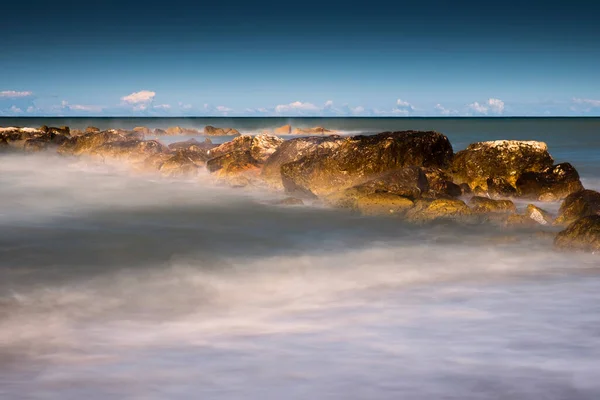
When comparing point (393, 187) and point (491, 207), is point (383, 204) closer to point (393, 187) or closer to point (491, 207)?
point (393, 187)

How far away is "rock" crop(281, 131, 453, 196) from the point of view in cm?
1354

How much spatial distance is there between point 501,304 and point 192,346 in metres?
3.29

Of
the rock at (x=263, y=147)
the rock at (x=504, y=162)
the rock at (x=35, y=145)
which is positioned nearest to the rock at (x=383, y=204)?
the rock at (x=504, y=162)

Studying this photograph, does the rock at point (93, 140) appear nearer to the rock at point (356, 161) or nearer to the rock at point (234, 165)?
the rock at point (234, 165)

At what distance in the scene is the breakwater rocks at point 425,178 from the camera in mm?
10797

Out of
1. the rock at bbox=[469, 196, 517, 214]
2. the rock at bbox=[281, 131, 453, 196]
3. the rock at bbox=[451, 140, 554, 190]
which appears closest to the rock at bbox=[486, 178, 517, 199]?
the rock at bbox=[451, 140, 554, 190]

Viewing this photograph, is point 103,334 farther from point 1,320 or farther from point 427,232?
point 427,232

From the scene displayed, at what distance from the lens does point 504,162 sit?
1421cm

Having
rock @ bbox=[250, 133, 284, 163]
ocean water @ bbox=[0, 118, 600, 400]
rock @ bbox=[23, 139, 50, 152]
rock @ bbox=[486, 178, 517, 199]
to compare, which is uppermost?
rock @ bbox=[250, 133, 284, 163]

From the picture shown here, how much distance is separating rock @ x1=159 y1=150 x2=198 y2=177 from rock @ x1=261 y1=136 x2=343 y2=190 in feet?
10.7

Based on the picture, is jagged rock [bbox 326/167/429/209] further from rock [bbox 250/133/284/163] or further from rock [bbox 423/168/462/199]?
rock [bbox 250/133/284/163]

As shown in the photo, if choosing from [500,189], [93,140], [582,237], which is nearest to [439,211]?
[582,237]

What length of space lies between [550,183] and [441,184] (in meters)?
2.60

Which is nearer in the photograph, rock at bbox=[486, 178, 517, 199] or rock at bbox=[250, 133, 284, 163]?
rock at bbox=[486, 178, 517, 199]
